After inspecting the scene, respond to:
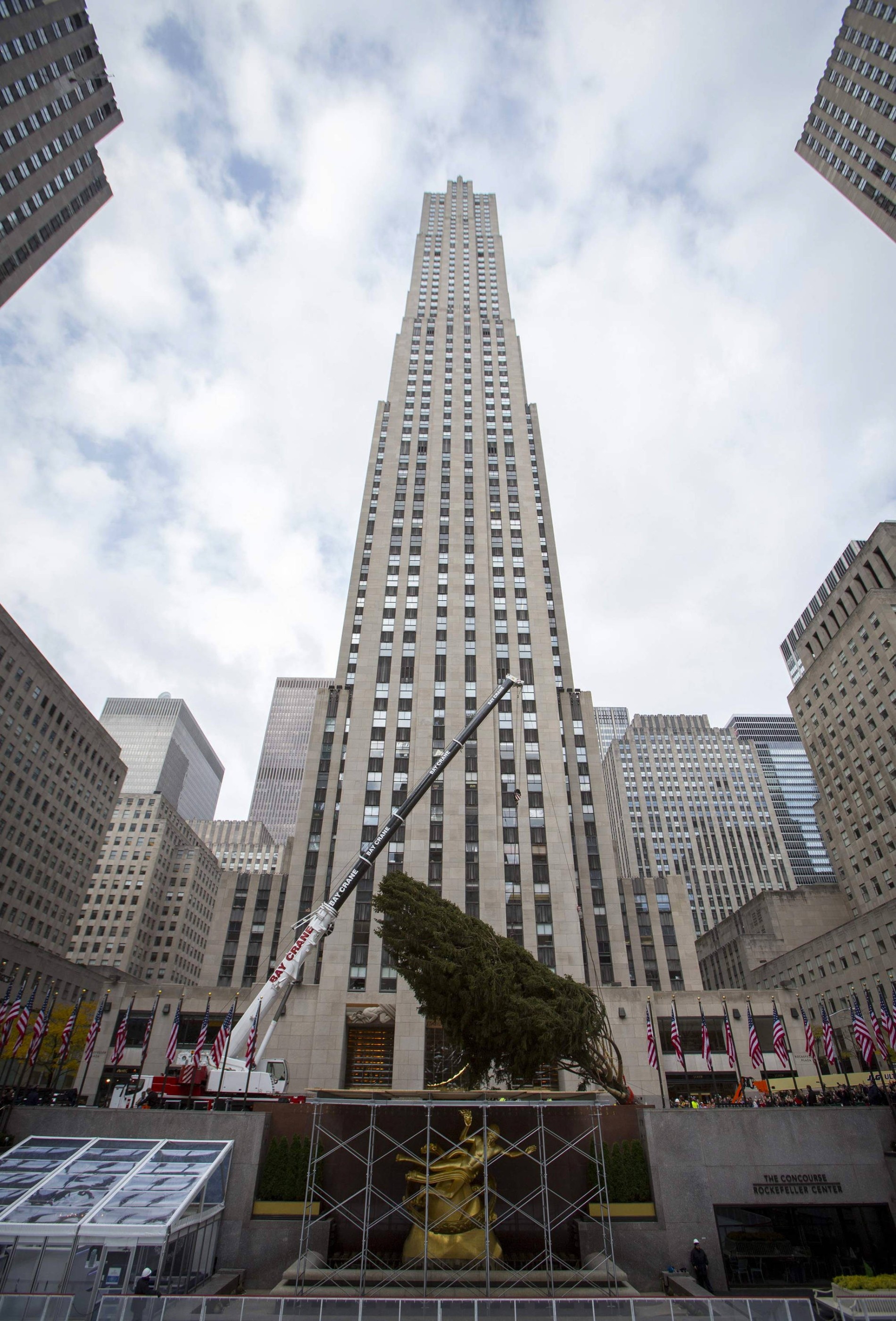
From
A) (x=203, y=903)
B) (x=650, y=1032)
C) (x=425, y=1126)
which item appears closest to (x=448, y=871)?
(x=650, y=1032)


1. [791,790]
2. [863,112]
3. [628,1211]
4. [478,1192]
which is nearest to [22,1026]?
[478,1192]

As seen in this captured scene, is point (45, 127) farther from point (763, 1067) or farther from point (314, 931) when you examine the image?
point (763, 1067)

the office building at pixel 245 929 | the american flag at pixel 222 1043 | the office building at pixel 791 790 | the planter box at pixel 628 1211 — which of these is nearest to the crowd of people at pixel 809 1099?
the planter box at pixel 628 1211

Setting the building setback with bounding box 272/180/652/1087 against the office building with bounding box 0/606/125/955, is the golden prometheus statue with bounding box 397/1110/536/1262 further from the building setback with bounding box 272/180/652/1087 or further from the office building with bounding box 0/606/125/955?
the office building with bounding box 0/606/125/955

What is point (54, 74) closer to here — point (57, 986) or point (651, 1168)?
point (57, 986)

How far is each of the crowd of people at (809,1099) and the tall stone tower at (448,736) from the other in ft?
64.0

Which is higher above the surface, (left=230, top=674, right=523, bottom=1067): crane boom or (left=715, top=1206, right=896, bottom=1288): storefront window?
(left=230, top=674, right=523, bottom=1067): crane boom

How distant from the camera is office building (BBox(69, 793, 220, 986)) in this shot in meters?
126

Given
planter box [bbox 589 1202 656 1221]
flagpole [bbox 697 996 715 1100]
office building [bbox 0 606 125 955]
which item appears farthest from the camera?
office building [bbox 0 606 125 955]

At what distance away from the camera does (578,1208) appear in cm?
2553

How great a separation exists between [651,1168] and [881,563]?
8480 cm

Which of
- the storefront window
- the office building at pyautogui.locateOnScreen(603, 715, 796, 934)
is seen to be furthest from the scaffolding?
the office building at pyautogui.locateOnScreen(603, 715, 796, 934)

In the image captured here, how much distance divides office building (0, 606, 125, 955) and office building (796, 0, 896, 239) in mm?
106016

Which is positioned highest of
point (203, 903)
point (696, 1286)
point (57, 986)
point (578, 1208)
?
point (203, 903)
